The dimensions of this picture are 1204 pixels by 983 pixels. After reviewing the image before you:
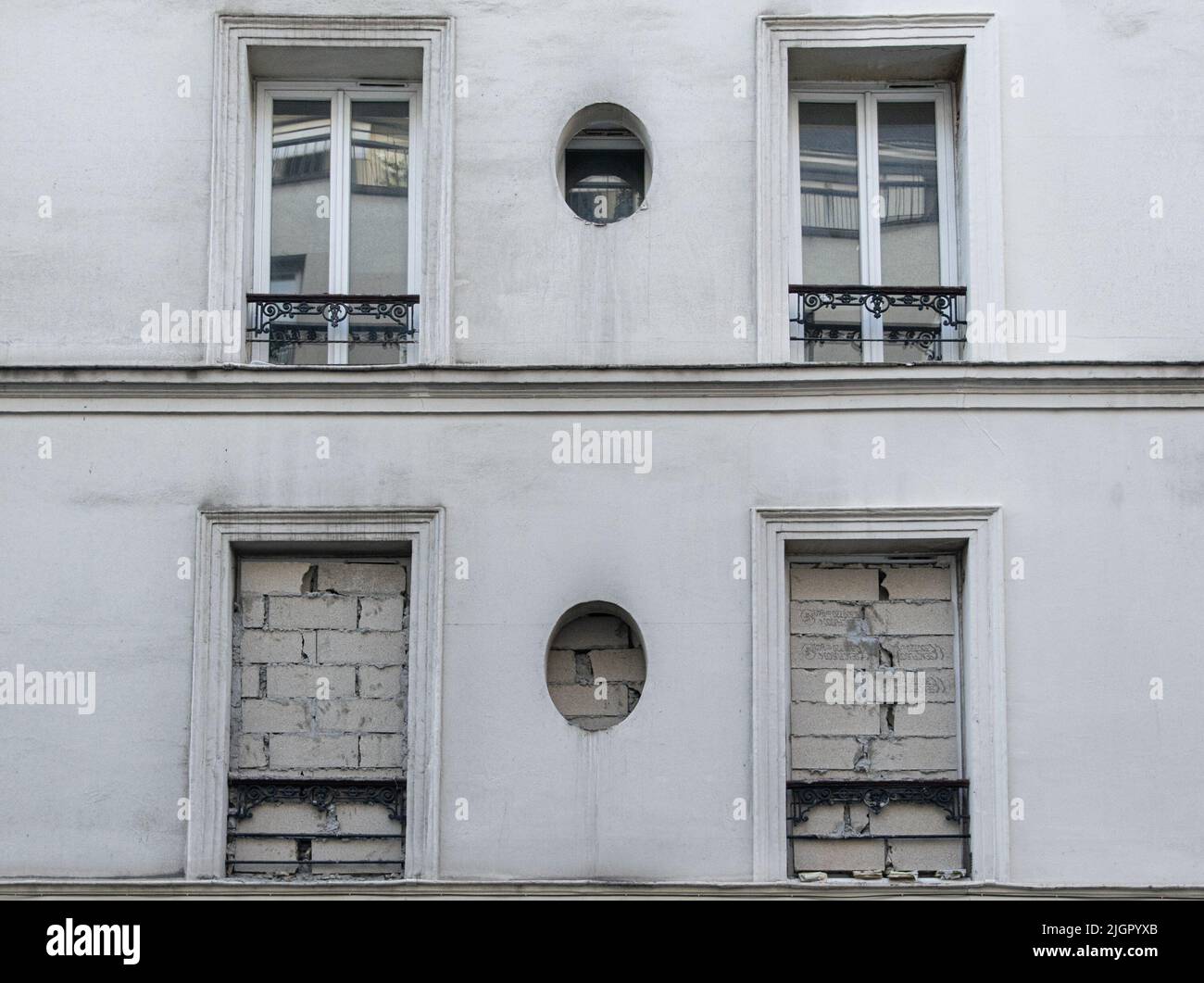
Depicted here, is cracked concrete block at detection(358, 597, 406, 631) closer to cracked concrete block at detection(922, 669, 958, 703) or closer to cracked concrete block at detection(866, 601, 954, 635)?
cracked concrete block at detection(866, 601, 954, 635)

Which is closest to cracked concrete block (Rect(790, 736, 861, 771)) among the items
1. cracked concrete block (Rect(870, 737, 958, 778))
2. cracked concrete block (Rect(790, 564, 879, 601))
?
cracked concrete block (Rect(870, 737, 958, 778))

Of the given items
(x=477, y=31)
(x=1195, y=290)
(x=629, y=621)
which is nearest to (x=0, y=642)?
(x=629, y=621)

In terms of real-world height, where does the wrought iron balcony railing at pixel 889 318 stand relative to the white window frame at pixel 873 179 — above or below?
below

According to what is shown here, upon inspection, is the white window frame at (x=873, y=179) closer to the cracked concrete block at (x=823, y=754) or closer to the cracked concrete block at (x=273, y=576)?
the cracked concrete block at (x=823, y=754)

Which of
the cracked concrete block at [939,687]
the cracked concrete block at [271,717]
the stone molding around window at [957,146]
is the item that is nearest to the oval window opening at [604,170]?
the stone molding around window at [957,146]

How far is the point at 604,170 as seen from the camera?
11992 millimetres

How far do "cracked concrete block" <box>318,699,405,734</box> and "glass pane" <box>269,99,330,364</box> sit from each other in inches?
77.5

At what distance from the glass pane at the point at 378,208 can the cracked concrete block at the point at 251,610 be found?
1456mm

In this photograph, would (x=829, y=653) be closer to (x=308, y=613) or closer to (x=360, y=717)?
(x=360, y=717)

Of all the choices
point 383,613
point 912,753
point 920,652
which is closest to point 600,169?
point 383,613

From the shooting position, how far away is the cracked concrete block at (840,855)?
1102cm

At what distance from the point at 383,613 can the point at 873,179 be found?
3.80 meters

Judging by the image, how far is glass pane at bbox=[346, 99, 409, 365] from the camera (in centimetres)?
1185
